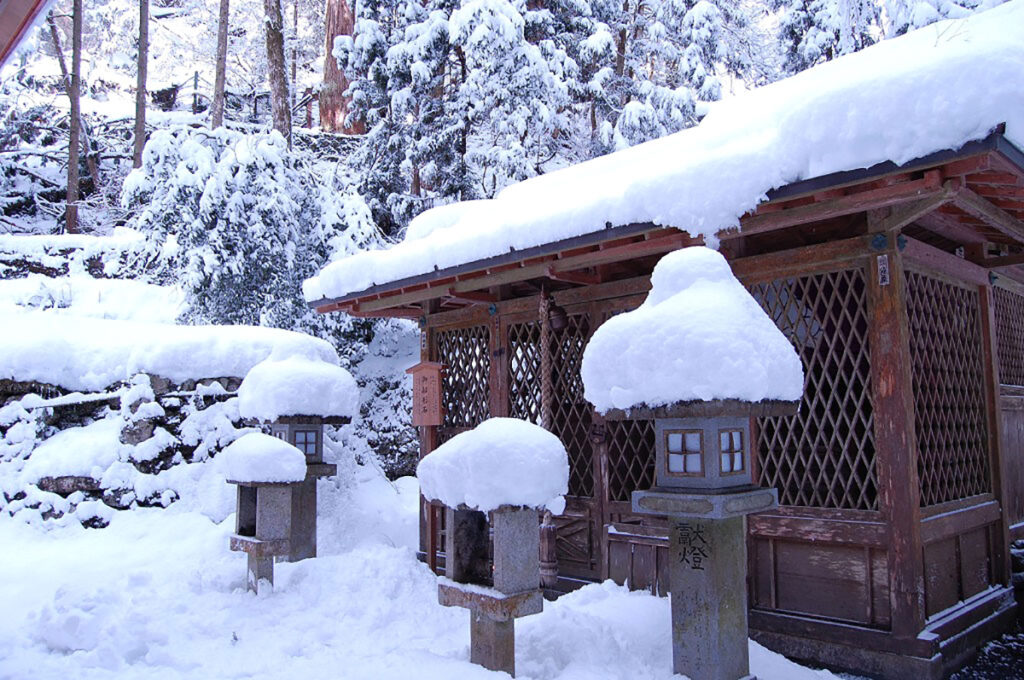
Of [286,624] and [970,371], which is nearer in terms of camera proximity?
[286,624]

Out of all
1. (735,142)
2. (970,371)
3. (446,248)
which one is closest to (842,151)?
(735,142)

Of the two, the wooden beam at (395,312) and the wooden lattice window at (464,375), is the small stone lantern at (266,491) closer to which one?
the wooden lattice window at (464,375)

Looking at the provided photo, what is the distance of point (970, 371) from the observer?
679 cm

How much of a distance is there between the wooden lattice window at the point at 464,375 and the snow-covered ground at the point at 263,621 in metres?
1.95

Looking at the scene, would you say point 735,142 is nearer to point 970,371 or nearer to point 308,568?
point 970,371

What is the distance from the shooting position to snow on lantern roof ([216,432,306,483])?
268 inches

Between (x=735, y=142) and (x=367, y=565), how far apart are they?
5.32m

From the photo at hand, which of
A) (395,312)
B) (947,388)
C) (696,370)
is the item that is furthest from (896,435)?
(395,312)

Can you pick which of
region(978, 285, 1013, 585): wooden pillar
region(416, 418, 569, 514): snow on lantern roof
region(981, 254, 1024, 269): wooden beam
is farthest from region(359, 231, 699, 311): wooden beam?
region(978, 285, 1013, 585): wooden pillar

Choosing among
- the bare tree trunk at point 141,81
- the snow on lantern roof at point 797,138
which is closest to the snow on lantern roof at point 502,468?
the snow on lantern roof at point 797,138

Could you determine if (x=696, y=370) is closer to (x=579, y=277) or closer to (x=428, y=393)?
(x=579, y=277)

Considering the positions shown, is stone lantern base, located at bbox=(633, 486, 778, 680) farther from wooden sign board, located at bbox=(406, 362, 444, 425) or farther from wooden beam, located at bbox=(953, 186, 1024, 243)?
wooden sign board, located at bbox=(406, 362, 444, 425)

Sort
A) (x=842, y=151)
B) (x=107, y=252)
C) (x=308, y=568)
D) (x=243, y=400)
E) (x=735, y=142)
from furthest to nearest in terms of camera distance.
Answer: (x=107, y=252)
(x=243, y=400)
(x=308, y=568)
(x=735, y=142)
(x=842, y=151)

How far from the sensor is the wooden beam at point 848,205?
15.1 ft
